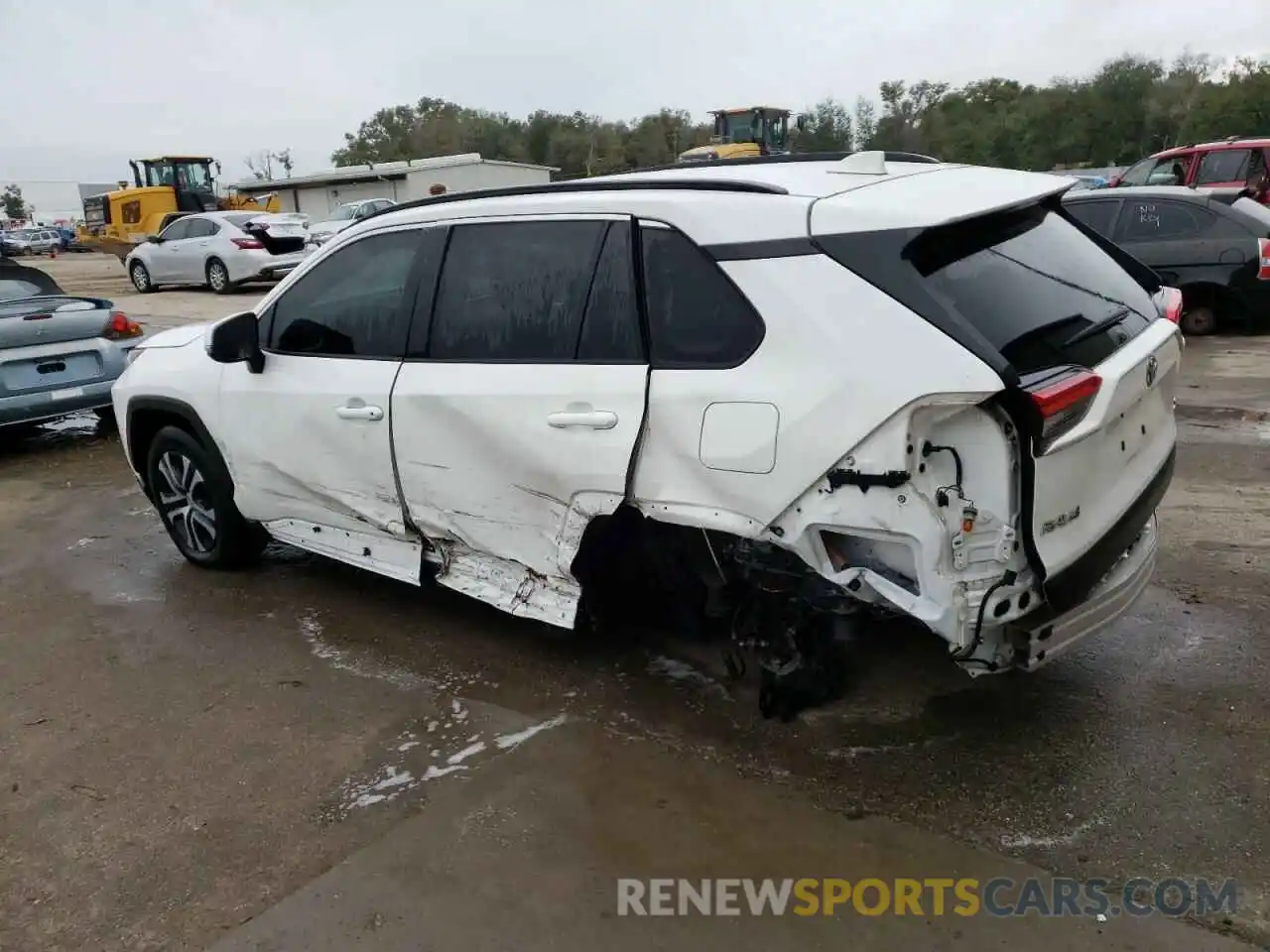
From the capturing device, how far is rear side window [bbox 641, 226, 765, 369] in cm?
310

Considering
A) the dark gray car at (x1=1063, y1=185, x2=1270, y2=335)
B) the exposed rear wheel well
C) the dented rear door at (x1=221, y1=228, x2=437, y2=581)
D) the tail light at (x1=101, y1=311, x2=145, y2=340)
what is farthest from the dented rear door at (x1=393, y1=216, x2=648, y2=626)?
the exposed rear wheel well

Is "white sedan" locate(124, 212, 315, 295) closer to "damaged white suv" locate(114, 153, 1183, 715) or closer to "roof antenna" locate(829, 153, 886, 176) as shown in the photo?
"damaged white suv" locate(114, 153, 1183, 715)

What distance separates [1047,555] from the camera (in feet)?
9.21

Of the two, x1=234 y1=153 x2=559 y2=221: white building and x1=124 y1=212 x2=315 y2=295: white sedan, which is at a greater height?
x1=234 y1=153 x2=559 y2=221: white building

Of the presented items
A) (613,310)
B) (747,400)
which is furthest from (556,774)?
(613,310)

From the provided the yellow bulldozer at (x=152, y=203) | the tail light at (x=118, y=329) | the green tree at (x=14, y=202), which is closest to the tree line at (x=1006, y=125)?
the yellow bulldozer at (x=152, y=203)

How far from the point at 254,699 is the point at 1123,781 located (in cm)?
317

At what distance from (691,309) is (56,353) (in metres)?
6.71

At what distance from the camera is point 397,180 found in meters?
42.4

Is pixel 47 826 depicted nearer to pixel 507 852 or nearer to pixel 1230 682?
pixel 507 852

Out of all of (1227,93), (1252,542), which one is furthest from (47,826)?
(1227,93)

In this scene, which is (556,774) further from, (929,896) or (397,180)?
(397,180)

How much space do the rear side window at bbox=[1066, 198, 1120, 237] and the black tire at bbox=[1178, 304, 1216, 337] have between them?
4.03ft

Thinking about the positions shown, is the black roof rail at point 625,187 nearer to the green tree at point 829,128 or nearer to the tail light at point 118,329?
the tail light at point 118,329
